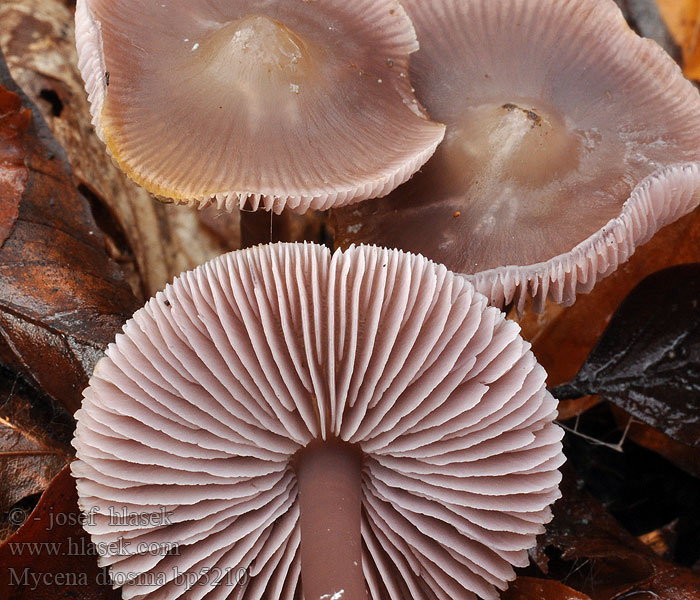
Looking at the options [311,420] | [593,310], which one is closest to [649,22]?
[593,310]

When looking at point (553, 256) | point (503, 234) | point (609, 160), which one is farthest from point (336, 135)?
point (609, 160)

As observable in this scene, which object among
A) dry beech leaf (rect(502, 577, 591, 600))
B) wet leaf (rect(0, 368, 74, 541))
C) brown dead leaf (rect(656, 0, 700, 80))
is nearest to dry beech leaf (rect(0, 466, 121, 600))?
wet leaf (rect(0, 368, 74, 541))

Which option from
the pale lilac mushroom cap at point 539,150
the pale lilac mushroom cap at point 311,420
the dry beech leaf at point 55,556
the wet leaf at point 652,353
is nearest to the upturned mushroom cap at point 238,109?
the pale lilac mushroom cap at point 539,150

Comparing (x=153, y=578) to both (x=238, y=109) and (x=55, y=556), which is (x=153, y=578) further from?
(x=238, y=109)

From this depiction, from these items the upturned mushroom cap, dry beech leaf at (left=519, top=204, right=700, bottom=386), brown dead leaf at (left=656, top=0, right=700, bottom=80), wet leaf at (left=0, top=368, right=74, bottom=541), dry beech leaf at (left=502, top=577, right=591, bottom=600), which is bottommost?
dry beech leaf at (left=502, top=577, right=591, bottom=600)

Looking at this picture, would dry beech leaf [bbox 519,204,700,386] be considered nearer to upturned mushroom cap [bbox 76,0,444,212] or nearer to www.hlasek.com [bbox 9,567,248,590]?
upturned mushroom cap [bbox 76,0,444,212]

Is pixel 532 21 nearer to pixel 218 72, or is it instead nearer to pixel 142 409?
pixel 218 72

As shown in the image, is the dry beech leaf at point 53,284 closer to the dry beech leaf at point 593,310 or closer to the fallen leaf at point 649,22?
the dry beech leaf at point 593,310
